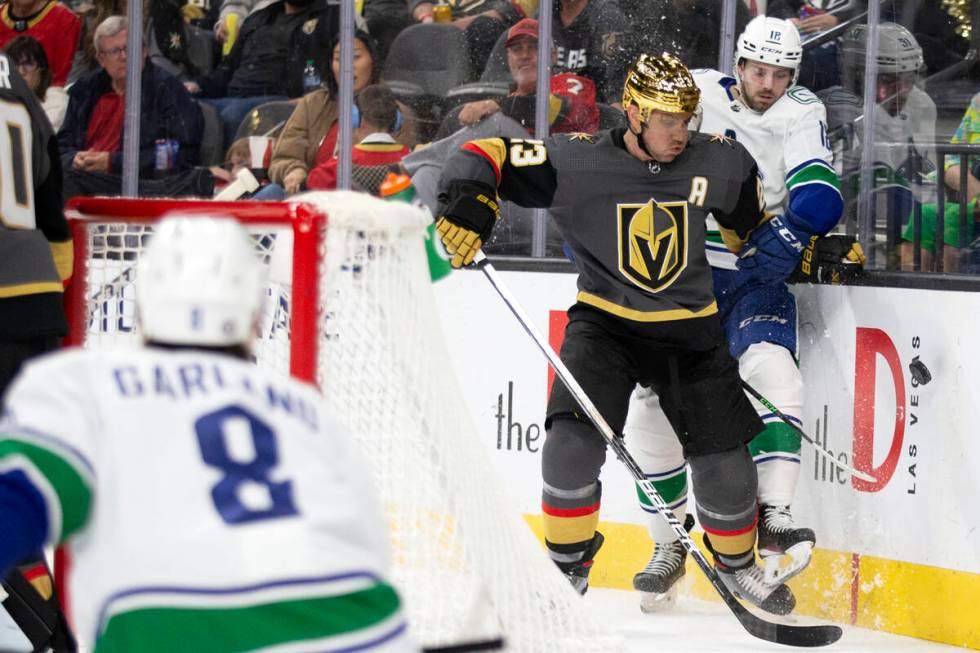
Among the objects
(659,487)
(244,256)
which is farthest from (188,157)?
(244,256)

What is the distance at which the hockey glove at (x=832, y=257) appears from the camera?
368 cm

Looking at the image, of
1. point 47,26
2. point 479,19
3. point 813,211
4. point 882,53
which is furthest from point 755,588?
point 47,26

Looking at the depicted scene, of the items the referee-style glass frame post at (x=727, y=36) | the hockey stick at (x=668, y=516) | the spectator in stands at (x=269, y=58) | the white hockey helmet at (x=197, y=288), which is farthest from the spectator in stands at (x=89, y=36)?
the white hockey helmet at (x=197, y=288)

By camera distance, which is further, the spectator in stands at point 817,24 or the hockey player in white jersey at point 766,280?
the spectator in stands at point 817,24

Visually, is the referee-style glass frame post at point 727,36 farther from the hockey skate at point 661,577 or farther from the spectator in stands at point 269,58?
the hockey skate at point 661,577

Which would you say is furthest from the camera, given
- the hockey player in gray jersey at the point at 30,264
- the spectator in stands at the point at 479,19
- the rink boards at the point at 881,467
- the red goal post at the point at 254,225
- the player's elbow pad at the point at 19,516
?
the spectator in stands at the point at 479,19

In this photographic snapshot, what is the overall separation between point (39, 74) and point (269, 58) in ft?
2.32

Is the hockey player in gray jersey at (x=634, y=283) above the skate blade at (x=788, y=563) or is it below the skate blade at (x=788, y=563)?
above

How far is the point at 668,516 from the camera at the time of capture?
352 cm

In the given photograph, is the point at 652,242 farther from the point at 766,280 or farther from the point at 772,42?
the point at 772,42

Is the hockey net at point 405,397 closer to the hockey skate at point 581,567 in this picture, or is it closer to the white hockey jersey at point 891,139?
the hockey skate at point 581,567

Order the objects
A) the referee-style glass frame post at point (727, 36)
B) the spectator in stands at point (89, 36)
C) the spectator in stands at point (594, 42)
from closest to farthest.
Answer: the referee-style glass frame post at point (727, 36), the spectator in stands at point (594, 42), the spectator in stands at point (89, 36)

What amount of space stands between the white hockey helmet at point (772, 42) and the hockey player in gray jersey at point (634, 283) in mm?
399

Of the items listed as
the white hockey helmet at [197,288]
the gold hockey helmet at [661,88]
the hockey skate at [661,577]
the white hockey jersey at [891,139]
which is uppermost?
the gold hockey helmet at [661,88]
